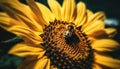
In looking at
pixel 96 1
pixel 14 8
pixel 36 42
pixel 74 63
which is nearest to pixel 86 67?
pixel 74 63

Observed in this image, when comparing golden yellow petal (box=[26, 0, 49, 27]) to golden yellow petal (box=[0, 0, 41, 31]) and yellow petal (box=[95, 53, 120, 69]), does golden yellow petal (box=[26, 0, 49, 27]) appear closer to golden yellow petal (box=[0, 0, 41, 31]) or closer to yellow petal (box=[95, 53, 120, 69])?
golden yellow petal (box=[0, 0, 41, 31])

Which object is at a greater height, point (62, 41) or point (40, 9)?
point (40, 9)

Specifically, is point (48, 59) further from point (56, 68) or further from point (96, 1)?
point (96, 1)

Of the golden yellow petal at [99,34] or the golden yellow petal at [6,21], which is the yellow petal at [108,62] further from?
the golden yellow petal at [6,21]

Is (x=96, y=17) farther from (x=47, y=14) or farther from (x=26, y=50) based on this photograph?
(x=26, y=50)

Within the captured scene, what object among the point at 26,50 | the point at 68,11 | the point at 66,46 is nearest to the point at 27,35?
the point at 26,50

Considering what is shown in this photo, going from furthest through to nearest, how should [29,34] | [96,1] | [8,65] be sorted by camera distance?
[96,1], [8,65], [29,34]

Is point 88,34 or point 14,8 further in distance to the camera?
point 88,34
